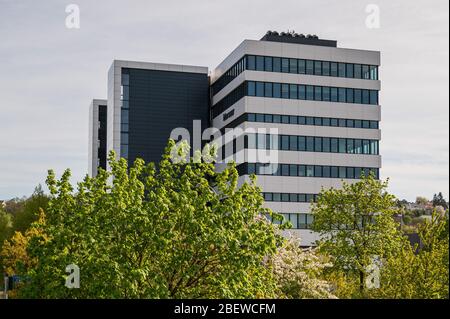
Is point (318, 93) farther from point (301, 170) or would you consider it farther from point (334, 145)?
point (301, 170)

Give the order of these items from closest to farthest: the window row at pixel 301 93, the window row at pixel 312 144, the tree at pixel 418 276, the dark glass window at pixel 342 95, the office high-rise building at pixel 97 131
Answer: the tree at pixel 418 276, the window row at pixel 312 144, the window row at pixel 301 93, the dark glass window at pixel 342 95, the office high-rise building at pixel 97 131

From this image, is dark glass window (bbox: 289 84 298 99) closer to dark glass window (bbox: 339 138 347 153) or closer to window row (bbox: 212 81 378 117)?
window row (bbox: 212 81 378 117)

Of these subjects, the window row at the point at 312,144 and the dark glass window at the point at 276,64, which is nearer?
the window row at the point at 312,144

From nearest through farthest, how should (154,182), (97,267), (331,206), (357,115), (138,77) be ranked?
(97,267)
(154,182)
(331,206)
(357,115)
(138,77)

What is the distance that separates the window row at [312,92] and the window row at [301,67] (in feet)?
5.23

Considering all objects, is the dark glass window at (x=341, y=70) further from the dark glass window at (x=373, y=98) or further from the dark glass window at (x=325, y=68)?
the dark glass window at (x=373, y=98)

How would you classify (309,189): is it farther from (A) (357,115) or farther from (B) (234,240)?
(B) (234,240)

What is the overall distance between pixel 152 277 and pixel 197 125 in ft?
243

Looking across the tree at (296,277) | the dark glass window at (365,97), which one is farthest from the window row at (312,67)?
the tree at (296,277)

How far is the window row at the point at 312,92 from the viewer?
291 ft

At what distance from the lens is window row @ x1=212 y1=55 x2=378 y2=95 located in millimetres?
88812

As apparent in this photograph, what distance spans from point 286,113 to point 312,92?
4.16 m
